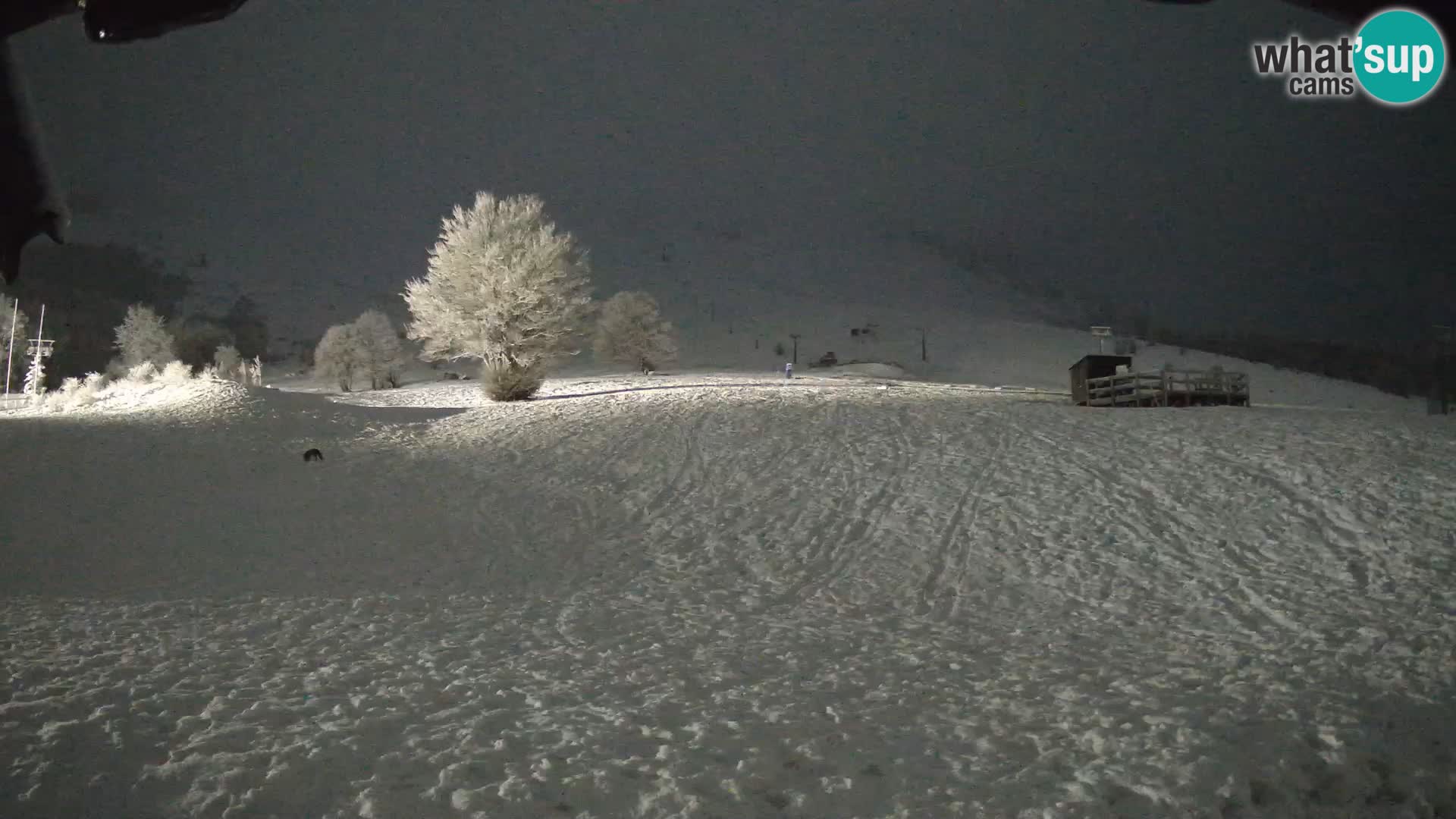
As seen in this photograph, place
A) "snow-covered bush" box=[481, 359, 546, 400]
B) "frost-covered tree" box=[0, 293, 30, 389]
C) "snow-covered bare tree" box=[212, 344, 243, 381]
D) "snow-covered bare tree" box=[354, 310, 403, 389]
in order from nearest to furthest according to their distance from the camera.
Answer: "snow-covered bush" box=[481, 359, 546, 400] → "frost-covered tree" box=[0, 293, 30, 389] → "snow-covered bare tree" box=[212, 344, 243, 381] → "snow-covered bare tree" box=[354, 310, 403, 389]

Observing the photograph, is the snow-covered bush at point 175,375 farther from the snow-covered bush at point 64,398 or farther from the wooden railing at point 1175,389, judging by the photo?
the wooden railing at point 1175,389

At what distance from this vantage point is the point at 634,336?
59.2 meters

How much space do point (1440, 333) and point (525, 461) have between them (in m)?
29.2

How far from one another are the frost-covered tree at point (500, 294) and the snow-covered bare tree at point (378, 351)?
87.7ft

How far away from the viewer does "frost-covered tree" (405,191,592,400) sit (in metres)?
34.6

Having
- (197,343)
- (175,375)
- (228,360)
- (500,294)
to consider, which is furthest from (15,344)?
(500,294)

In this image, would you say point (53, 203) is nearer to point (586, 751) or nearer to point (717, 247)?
point (586, 751)

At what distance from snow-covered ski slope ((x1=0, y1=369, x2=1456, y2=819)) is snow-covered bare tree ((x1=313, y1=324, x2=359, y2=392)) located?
3819 centimetres

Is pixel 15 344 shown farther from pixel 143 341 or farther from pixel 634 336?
pixel 634 336

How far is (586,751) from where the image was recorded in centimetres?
690

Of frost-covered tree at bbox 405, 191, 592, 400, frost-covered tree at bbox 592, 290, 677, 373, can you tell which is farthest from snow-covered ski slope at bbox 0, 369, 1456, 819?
frost-covered tree at bbox 592, 290, 677, 373

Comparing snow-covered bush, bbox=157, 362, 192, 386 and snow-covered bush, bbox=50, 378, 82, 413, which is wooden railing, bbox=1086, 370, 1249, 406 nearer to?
snow-covered bush, bbox=157, 362, 192, 386

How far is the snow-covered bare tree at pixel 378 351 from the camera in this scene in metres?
60.1

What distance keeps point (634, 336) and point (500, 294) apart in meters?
24.7
